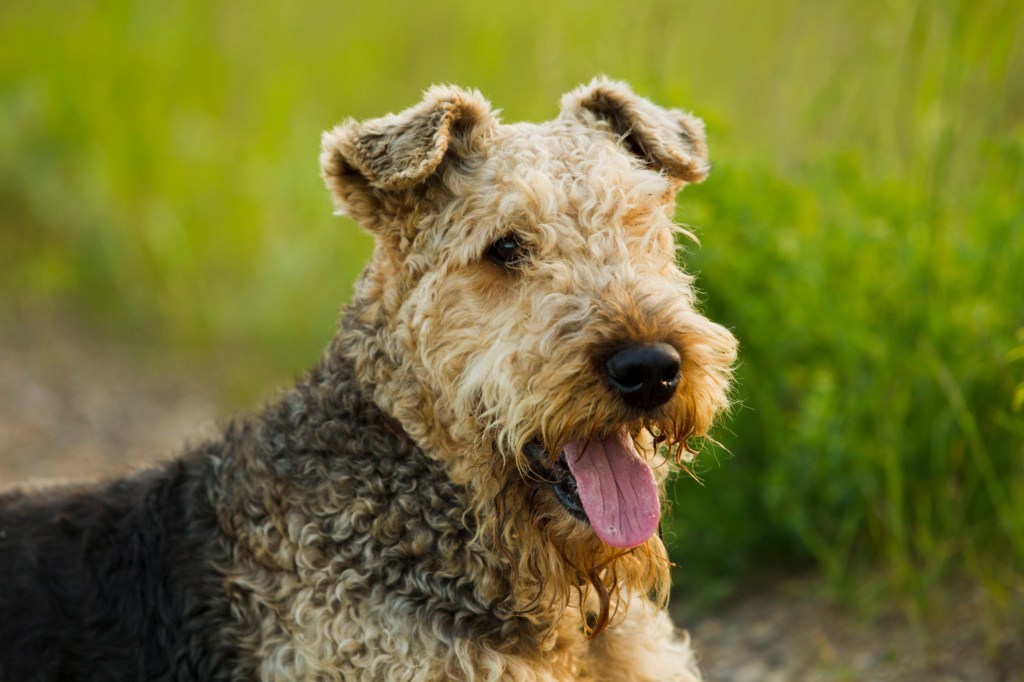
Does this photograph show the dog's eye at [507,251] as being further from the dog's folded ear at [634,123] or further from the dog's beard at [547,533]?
the dog's folded ear at [634,123]

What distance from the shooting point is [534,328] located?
10.5 ft

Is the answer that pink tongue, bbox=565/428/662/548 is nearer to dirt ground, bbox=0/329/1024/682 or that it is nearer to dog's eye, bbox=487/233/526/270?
dog's eye, bbox=487/233/526/270

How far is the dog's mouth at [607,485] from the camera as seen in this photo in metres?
3.20

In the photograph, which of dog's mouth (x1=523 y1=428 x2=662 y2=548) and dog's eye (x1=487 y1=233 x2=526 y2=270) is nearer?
dog's mouth (x1=523 y1=428 x2=662 y2=548)

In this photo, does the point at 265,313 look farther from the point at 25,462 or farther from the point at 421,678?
the point at 421,678

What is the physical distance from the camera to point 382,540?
132 inches

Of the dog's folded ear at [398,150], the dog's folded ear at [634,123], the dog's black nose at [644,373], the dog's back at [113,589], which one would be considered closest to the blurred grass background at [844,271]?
the dog's folded ear at [634,123]

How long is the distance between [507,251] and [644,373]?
0.70 metres

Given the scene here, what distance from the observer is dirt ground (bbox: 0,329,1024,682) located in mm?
4434

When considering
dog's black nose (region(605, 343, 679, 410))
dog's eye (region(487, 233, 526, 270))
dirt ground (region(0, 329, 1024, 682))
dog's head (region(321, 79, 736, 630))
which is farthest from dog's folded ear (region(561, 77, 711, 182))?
dirt ground (region(0, 329, 1024, 682))

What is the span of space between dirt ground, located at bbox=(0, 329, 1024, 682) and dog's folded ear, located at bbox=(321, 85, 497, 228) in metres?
1.11

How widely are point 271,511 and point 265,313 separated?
5415mm

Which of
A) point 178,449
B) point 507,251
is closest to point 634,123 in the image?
point 507,251

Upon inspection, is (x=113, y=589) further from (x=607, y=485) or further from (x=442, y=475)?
(x=607, y=485)
